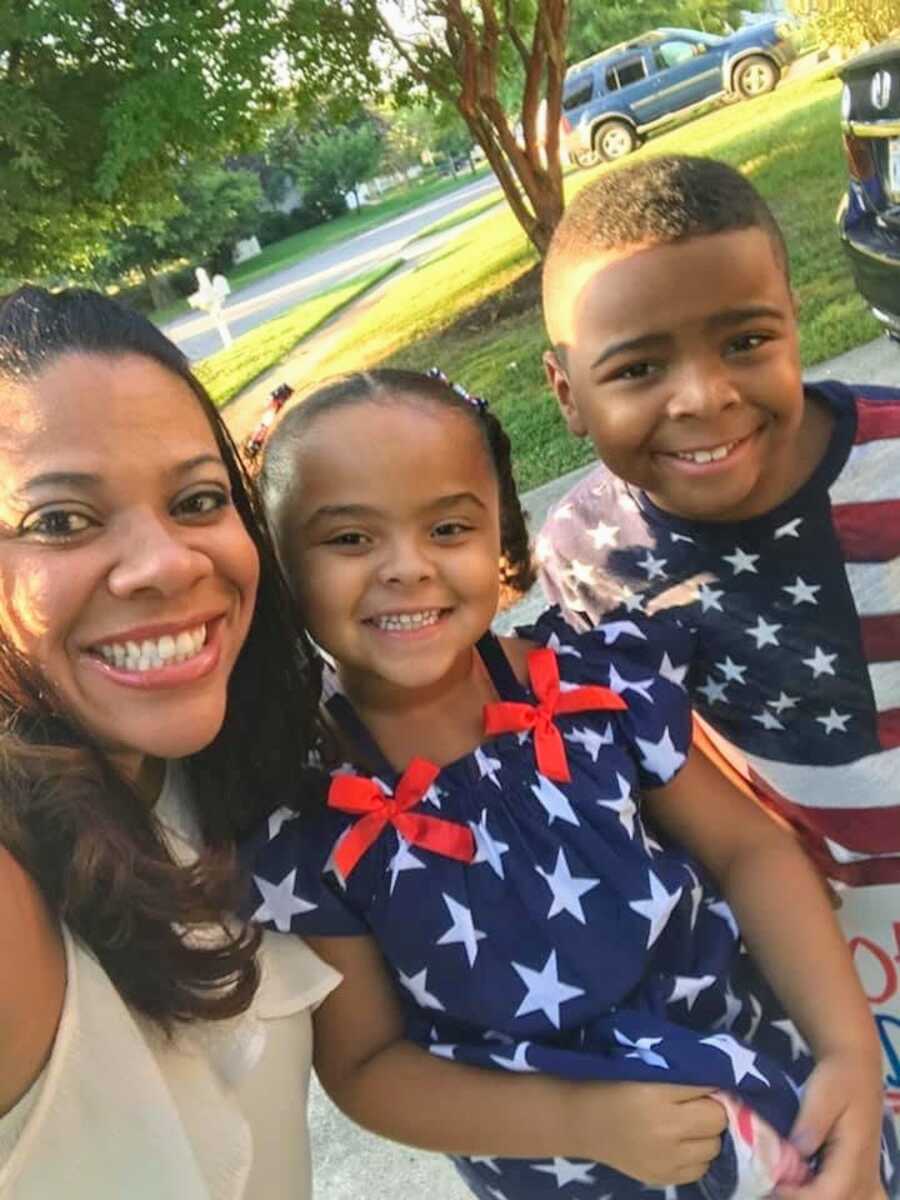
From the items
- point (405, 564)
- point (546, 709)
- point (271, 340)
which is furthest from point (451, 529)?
point (271, 340)

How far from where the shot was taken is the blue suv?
20078 mm

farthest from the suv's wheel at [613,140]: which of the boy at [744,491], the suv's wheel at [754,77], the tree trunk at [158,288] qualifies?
the boy at [744,491]

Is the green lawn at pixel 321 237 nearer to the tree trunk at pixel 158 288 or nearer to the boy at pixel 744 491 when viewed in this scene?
the tree trunk at pixel 158 288

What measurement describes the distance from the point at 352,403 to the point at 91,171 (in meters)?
7.08

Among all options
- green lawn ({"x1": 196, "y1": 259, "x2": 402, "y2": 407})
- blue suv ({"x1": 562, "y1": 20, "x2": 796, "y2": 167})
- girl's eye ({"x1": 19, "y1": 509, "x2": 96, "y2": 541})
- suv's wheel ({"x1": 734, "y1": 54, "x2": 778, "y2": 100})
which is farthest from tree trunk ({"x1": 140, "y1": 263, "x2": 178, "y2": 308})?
girl's eye ({"x1": 19, "y1": 509, "x2": 96, "y2": 541})

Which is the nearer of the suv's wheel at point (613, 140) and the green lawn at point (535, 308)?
the green lawn at point (535, 308)

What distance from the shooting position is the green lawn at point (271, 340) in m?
12.1

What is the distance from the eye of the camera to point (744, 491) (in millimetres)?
1692

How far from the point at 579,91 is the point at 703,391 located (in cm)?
2132

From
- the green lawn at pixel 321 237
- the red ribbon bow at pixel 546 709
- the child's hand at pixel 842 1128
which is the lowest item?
the green lawn at pixel 321 237

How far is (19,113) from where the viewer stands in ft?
23.1

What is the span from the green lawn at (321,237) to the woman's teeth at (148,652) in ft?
84.6

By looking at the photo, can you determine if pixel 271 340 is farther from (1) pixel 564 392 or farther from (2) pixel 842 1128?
(2) pixel 842 1128

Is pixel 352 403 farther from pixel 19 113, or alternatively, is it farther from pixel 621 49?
pixel 621 49
